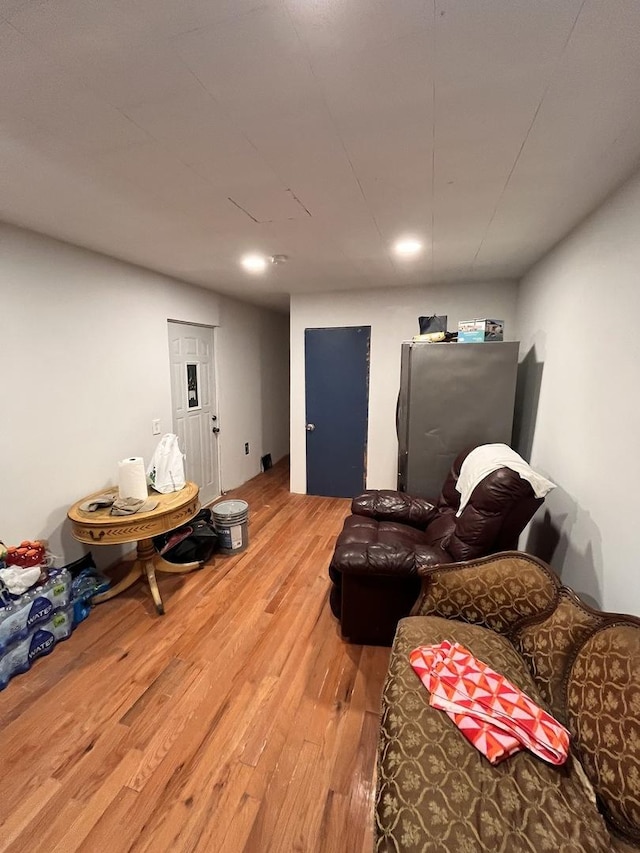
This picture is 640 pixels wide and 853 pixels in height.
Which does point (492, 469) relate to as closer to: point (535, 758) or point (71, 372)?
point (535, 758)

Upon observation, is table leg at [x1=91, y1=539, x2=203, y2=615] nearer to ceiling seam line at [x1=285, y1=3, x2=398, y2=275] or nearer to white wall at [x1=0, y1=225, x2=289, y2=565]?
white wall at [x1=0, y1=225, x2=289, y2=565]

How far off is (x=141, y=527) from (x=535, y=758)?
208 cm

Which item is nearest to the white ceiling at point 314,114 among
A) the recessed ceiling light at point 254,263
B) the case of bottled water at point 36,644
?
the recessed ceiling light at point 254,263

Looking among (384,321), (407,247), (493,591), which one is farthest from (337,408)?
(493,591)

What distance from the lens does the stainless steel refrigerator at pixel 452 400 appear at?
2.51 meters

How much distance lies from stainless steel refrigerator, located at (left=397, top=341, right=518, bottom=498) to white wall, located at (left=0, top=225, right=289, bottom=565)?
7.17 ft

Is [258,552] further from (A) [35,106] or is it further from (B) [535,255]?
(B) [535,255]

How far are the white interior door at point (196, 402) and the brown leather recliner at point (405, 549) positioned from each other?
2.08 m

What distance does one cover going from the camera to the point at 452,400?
2592 millimetres

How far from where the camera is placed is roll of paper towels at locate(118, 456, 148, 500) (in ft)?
7.59

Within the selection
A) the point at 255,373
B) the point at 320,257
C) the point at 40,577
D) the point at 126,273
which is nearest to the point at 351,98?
the point at 320,257

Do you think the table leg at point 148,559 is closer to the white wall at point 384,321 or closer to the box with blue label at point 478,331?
the white wall at point 384,321

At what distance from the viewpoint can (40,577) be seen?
1.92 meters

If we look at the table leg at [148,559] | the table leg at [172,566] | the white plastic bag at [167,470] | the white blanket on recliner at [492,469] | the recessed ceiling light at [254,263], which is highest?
the recessed ceiling light at [254,263]
